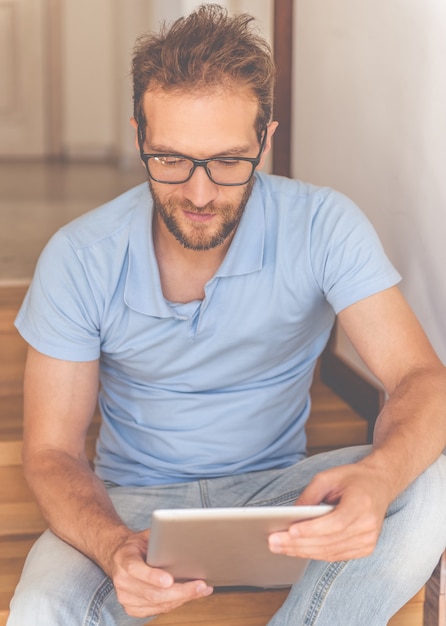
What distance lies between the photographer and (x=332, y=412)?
2.31 metres

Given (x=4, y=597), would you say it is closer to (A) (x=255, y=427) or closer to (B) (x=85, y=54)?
(A) (x=255, y=427)

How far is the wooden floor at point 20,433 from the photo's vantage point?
5.69 feet

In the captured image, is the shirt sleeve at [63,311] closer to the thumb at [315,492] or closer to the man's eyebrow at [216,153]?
the man's eyebrow at [216,153]

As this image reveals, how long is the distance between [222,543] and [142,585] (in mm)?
131

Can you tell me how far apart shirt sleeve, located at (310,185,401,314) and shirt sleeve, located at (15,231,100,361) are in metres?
0.40

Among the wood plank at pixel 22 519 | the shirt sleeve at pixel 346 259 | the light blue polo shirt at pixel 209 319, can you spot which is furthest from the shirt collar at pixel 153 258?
the wood plank at pixel 22 519

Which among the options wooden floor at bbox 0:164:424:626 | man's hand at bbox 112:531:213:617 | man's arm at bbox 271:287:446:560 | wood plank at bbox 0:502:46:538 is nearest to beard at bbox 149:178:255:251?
man's arm at bbox 271:287:446:560

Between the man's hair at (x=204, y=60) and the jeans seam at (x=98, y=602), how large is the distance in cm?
Answer: 72

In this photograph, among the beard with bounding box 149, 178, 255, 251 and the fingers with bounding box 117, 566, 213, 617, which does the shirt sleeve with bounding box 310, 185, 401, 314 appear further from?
the fingers with bounding box 117, 566, 213, 617

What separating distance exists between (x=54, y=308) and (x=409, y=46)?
0.85m

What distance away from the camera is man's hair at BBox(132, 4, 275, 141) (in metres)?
1.57

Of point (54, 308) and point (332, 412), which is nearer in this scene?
point (54, 308)

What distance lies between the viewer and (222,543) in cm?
130

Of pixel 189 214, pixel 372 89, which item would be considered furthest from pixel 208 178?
pixel 372 89
